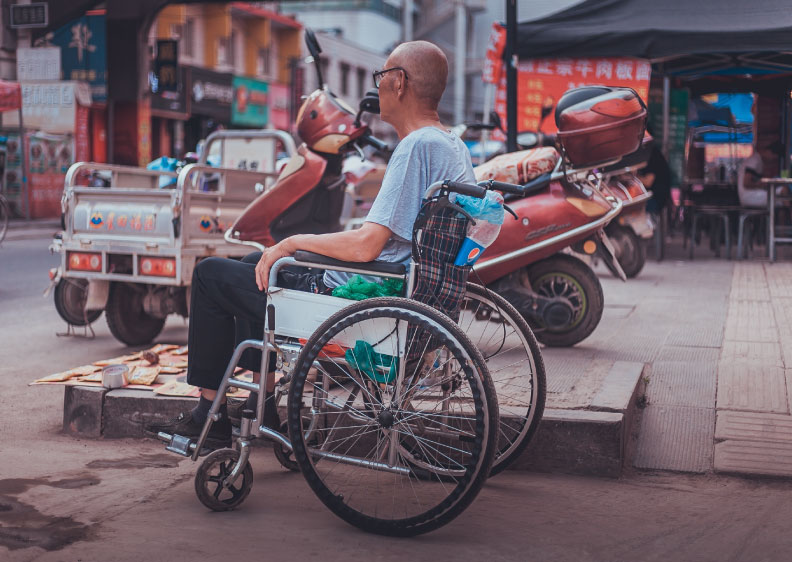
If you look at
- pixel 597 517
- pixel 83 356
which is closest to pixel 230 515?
pixel 597 517

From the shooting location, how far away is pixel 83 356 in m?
6.44

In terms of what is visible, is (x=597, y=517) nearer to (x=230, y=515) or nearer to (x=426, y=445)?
(x=426, y=445)

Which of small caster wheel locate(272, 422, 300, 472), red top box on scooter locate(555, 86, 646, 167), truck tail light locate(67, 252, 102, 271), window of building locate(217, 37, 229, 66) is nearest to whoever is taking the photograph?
small caster wheel locate(272, 422, 300, 472)

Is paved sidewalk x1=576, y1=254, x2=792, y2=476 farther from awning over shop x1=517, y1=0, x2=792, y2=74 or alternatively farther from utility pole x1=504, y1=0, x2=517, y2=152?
awning over shop x1=517, y1=0, x2=792, y2=74

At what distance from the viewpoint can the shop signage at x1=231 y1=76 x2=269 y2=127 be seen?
33656 mm

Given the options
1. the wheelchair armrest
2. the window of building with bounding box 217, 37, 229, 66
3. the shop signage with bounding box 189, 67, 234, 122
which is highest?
the window of building with bounding box 217, 37, 229, 66

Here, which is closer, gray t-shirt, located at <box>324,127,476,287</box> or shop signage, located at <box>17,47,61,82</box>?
gray t-shirt, located at <box>324,127,476,287</box>

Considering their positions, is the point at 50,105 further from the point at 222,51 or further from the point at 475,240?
the point at 475,240

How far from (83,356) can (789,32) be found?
8.00 metres

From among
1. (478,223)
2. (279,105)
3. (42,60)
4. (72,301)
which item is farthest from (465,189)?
(279,105)

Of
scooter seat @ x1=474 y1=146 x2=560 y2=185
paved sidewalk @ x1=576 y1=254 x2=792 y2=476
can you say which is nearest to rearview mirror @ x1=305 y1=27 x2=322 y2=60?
scooter seat @ x1=474 y1=146 x2=560 y2=185

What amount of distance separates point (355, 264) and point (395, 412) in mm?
501

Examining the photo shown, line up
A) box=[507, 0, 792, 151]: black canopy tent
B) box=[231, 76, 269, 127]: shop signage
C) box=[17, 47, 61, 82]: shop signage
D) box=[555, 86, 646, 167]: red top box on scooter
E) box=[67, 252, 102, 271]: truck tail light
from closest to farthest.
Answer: box=[555, 86, 646, 167]: red top box on scooter < box=[67, 252, 102, 271]: truck tail light < box=[507, 0, 792, 151]: black canopy tent < box=[17, 47, 61, 82]: shop signage < box=[231, 76, 269, 127]: shop signage

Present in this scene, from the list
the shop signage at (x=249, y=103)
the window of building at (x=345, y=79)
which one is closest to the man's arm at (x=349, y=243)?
the shop signage at (x=249, y=103)
